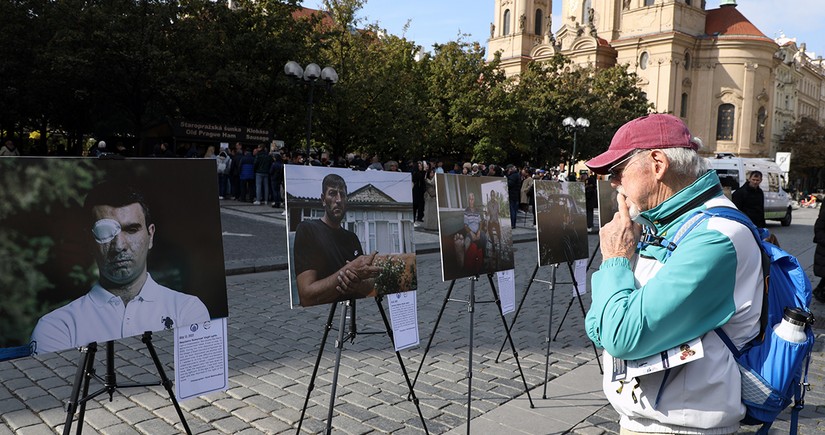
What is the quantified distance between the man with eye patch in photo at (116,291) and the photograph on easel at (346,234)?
0.77 meters

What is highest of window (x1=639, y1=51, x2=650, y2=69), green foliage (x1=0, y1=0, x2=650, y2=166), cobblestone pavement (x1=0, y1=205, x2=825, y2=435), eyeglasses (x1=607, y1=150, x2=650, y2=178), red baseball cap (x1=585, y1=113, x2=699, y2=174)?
window (x1=639, y1=51, x2=650, y2=69)

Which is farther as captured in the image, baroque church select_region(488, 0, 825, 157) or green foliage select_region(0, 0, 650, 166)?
baroque church select_region(488, 0, 825, 157)

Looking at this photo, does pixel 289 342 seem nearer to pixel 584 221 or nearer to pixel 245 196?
pixel 584 221

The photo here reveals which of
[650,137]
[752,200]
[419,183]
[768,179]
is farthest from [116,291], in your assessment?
[768,179]

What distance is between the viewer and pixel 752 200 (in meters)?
11.4

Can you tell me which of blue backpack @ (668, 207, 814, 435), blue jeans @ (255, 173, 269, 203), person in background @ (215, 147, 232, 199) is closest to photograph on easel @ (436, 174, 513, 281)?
blue backpack @ (668, 207, 814, 435)

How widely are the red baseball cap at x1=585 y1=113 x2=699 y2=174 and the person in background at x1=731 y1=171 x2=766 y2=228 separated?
406 inches

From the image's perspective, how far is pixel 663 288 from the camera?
1.95 metres

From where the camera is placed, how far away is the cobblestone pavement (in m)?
4.30

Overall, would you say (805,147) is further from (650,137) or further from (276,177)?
(650,137)

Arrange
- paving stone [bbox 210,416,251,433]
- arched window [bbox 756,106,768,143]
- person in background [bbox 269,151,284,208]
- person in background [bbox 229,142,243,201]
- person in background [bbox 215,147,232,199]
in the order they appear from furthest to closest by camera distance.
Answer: arched window [bbox 756,106,768,143]
person in background [bbox 215,147,232,199]
person in background [bbox 229,142,243,201]
person in background [bbox 269,151,284,208]
paving stone [bbox 210,416,251,433]

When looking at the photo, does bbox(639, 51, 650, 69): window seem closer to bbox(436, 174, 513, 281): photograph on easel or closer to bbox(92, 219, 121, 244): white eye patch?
bbox(436, 174, 513, 281): photograph on easel

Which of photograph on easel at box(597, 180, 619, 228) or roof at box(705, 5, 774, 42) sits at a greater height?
roof at box(705, 5, 774, 42)

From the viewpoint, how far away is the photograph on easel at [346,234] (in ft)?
11.6
